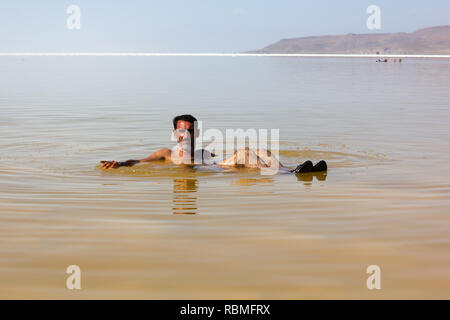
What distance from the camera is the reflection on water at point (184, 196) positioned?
7125mm

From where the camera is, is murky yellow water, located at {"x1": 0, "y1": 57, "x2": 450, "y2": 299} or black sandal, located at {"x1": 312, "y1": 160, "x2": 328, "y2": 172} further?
black sandal, located at {"x1": 312, "y1": 160, "x2": 328, "y2": 172}

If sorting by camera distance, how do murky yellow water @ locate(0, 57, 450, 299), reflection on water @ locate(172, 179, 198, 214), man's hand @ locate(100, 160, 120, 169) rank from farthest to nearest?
1. man's hand @ locate(100, 160, 120, 169)
2. reflection on water @ locate(172, 179, 198, 214)
3. murky yellow water @ locate(0, 57, 450, 299)

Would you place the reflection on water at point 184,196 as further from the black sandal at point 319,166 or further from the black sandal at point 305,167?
the black sandal at point 319,166

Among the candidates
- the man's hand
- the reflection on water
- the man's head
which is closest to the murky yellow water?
the reflection on water

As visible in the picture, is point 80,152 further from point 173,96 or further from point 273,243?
point 173,96

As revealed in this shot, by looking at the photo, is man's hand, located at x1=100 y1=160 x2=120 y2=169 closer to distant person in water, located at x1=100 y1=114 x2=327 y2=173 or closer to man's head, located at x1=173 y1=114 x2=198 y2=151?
distant person in water, located at x1=100 y1=114 x2=327 y2=173

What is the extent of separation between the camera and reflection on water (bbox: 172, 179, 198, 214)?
7125mm

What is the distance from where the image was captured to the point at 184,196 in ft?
26.0

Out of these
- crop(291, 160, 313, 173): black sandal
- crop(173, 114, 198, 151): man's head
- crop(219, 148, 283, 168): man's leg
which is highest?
crop(173, 114, 198, 151): man's head

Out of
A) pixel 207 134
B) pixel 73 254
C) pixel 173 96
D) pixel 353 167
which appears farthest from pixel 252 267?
pixel 173 96

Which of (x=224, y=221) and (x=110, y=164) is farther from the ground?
(x=110, y=164)

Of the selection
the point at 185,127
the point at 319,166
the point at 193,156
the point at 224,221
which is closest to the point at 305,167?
the point at 319,166

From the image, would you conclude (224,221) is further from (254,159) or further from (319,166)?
(254,159)

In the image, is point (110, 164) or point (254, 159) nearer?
point (110, 164)
